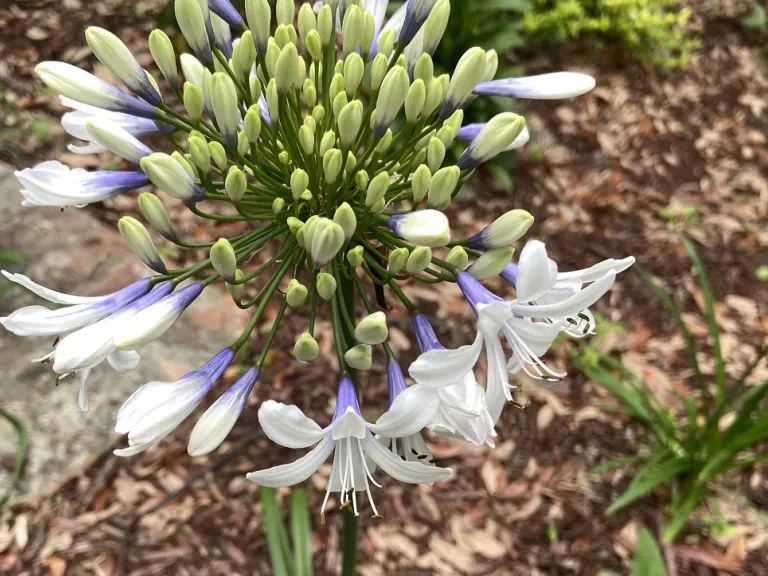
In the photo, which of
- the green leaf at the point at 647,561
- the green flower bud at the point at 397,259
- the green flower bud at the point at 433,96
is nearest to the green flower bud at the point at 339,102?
the green flower bud at the point at 433,96

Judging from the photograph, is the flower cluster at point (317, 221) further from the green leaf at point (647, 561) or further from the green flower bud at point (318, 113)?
the green leaf at point (647, 561)

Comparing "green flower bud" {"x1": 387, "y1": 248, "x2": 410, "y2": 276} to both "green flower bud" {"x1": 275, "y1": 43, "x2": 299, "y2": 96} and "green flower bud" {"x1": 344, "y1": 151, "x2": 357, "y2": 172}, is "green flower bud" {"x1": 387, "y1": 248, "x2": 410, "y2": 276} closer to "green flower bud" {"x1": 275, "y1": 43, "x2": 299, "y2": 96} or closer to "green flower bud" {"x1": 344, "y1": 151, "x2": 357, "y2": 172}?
"green flower bud" {"x1": 344, "y1": 151, "x2": 357, "y2": 172}

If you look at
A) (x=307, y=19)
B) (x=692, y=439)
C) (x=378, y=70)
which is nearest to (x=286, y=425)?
(x=378, y=70)

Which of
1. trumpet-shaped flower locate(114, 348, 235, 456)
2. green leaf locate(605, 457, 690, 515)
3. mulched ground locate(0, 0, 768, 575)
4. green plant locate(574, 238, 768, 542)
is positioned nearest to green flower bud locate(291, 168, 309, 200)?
trumpet-shaped flower locate(114, 348, 235, 456)

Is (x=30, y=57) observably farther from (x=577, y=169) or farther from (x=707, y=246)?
(x=707, y=246)

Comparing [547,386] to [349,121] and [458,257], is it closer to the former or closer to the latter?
[458,257]

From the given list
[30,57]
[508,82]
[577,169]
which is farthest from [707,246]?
[30,57]
